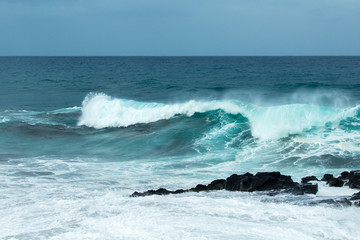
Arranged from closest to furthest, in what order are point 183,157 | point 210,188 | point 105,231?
point 105,231 < point 210,188 < point 183,157

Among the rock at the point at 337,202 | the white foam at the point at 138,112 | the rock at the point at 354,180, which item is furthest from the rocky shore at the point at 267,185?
the white foam at the point at 138,112

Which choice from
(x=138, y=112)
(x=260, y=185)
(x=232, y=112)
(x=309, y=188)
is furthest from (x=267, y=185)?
(x=138, y=112)

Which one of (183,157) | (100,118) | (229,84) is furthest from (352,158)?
(229,84)

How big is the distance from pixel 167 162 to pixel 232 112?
7651mm

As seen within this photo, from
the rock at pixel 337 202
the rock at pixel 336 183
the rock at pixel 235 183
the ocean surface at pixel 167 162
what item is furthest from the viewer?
the rock at pixel 336 183

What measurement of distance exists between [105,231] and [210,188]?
131 inches

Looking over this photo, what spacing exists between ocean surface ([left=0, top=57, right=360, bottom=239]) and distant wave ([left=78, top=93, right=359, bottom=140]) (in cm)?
6

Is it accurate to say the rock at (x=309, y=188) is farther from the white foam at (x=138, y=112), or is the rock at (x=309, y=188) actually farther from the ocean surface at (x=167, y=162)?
the white foam at (x=138, y=112)

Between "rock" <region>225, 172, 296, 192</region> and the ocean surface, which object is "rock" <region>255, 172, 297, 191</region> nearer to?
"rock" <region>225, 172, 296, 192</region>

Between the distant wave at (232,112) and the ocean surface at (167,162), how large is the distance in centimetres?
6

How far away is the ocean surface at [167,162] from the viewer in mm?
7645

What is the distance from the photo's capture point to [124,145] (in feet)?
58.4

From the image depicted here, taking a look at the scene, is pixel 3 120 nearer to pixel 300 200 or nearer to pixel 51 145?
pixel 51 145

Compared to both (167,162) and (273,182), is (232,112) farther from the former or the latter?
(273,182)
